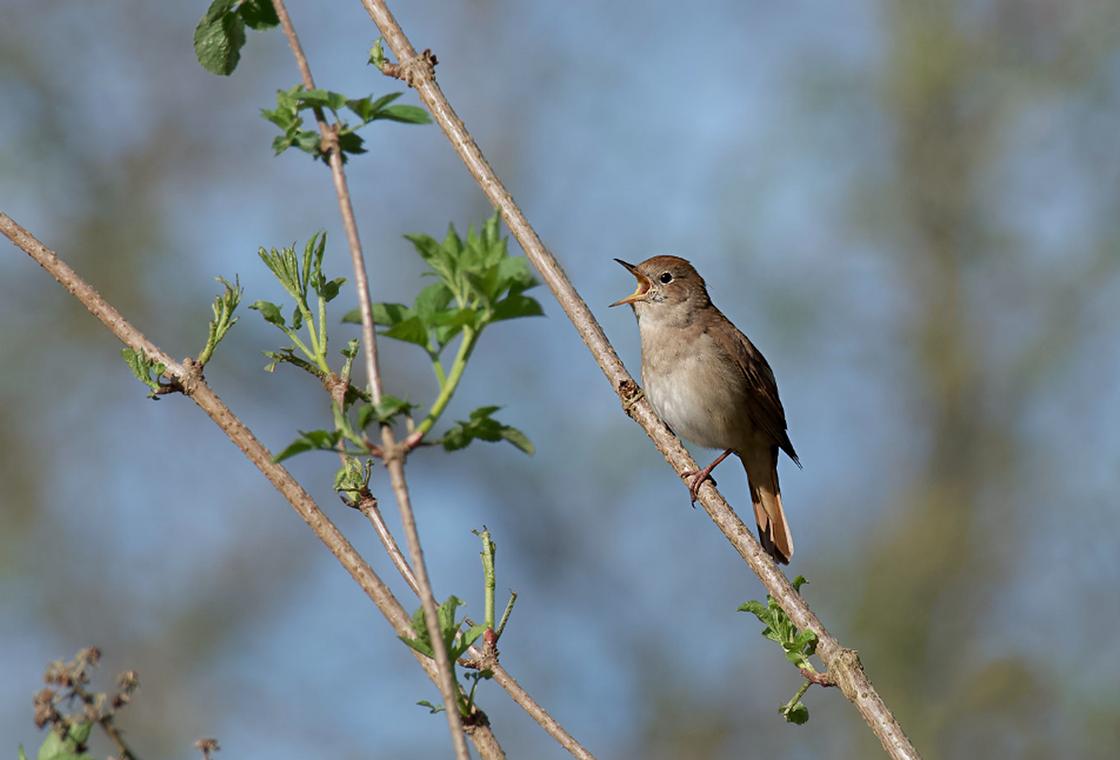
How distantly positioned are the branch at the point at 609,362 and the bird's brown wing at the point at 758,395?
442cm

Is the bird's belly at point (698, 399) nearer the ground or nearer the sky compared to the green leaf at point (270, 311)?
nearer the sky

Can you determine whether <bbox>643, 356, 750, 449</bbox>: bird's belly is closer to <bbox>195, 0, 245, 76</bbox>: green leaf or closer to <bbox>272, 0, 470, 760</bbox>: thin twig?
<bbox>195, 0, 245, 76</bbox>: green leaf

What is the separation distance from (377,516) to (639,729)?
13053 millimetres

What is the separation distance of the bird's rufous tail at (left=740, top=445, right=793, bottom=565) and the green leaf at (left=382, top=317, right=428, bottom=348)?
543cm

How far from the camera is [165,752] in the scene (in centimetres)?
1188

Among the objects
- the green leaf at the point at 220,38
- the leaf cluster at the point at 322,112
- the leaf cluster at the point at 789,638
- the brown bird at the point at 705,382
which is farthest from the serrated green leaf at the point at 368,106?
the brown bird at the point at 705,382

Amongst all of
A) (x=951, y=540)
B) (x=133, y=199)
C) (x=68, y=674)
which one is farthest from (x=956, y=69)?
(x=68, y=674)

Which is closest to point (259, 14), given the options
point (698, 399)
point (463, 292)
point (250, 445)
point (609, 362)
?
point (250, 445)

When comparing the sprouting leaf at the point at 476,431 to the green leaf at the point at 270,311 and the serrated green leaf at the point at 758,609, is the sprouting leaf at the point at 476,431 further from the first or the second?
the serrated green leaf at the point at 758,609

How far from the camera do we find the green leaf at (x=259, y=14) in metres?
1.98

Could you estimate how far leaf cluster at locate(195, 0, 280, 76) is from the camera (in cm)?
199

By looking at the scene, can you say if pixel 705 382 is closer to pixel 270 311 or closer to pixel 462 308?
pixel 270 311

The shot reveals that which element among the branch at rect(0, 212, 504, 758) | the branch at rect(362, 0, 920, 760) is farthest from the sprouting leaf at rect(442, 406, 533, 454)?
the branch at rect(362, 0, 920, 760)

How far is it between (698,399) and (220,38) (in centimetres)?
489
